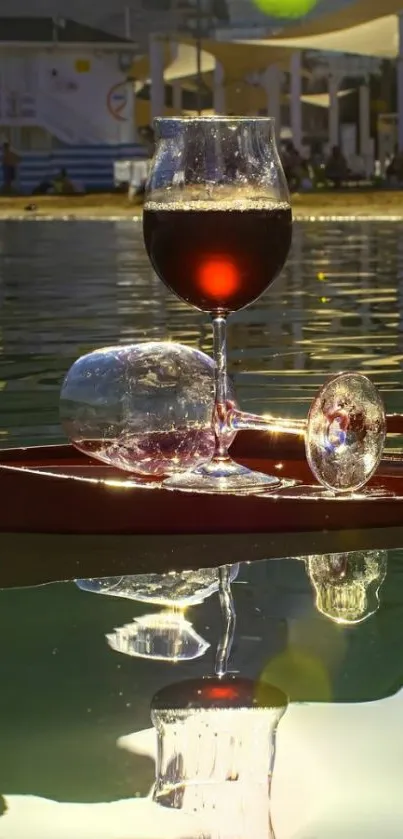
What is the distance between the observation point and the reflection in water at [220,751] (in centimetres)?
164

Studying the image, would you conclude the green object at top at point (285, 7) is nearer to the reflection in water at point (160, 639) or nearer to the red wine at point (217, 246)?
the red wine at point (217, 246)

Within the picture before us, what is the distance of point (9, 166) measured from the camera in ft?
131

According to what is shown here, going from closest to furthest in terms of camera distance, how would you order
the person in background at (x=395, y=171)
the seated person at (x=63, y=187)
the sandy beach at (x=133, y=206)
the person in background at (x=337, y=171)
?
the sandy beach at (x=133, y=206) < the person in background at (x=395, y=171) < the person in background at (x=337, y=171) < the seated person at (x=63, y=187)

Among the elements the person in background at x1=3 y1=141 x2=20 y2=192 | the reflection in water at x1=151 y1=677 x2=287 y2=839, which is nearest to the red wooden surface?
Result: the reflection in water at x1=151 y1=677 x2=287 y2=839

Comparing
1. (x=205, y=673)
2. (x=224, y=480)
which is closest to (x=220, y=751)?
(x=205, y=673)

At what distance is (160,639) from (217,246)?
0.90 meters

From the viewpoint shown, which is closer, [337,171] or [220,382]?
[220,382]

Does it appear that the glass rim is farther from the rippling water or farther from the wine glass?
the rippling water

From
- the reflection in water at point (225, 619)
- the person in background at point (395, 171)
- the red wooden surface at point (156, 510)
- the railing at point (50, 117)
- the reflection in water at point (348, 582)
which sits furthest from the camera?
the railing at point (50, 117)

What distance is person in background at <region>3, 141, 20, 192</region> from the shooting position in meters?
39.6

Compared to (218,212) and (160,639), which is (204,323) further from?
(160,639)

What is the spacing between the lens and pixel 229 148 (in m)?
3.05

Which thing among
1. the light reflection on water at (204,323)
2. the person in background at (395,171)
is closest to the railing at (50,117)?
the person in background at (395,171)

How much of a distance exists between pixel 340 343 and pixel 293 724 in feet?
16.5
